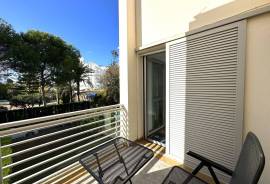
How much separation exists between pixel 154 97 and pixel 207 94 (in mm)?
1489

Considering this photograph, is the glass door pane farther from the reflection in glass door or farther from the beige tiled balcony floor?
the beige tiled balcony floor

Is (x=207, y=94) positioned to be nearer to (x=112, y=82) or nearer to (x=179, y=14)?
(x=179, y=14)

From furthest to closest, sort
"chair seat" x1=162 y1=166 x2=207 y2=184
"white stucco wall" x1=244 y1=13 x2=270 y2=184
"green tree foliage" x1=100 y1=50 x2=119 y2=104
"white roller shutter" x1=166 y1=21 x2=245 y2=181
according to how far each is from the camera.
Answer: "green tree foliage" x1=100 y1=50 x2=119 y2=104 → "white roller shutter" x1=166 y1=21 x2=245 y2=181 → "white stucco wall" x1=244 y1=13 x2=270 y2=184 → "chair seat" x1=162 y1=166 x2=207 y2=184

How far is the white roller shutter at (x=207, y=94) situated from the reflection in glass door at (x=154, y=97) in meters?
0.68

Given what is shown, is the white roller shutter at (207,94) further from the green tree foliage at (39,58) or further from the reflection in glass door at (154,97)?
the green tree foliage at (39,58)

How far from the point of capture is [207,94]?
2.07 metres

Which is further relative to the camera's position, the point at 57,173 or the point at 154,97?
the point at 154,97

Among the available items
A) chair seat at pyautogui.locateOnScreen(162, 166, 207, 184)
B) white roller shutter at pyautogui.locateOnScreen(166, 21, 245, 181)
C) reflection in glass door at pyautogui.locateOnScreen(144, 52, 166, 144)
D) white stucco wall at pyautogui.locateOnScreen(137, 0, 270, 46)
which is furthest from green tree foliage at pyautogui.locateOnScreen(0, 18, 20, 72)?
chair seat at pyautogui.locateOnScreen(162, 166, 207, 184)

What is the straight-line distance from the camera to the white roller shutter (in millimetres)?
1804

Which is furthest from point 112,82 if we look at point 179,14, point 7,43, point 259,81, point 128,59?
point 259,81

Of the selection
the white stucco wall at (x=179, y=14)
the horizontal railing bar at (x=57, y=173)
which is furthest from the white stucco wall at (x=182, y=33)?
the horizontal railing bar at (x=57, y=173)

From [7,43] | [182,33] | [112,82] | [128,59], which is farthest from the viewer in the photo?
[7,43]

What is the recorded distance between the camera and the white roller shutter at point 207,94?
1.80 m

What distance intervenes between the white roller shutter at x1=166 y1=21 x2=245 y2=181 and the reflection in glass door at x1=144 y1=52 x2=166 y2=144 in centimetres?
68
